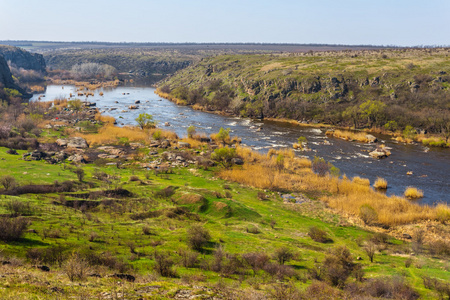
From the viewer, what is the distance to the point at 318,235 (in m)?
23.2

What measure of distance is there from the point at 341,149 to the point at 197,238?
43.9 m

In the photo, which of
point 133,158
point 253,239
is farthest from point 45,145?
point 253,239

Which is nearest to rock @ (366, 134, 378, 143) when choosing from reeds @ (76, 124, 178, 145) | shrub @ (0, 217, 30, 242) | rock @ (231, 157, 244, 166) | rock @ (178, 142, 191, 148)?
rock @ (231, 157, 244, 166)

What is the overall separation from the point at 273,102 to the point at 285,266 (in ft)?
248

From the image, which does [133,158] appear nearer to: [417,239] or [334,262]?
[334,262]

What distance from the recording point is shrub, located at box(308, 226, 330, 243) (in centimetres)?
2286

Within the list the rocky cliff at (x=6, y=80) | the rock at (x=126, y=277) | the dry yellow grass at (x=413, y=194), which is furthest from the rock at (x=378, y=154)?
the rocky cliff at (x=6, y=80)

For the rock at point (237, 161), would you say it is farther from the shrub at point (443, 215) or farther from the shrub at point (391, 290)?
the shrub at point (391, 290)

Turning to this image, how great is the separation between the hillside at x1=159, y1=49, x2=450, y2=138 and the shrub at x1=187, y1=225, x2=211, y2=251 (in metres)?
62.8

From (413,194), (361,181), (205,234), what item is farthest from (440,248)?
(205,234)

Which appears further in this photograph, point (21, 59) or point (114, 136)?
point (21, 59)

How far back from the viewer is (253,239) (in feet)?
68.8

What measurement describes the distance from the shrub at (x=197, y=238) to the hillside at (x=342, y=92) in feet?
206

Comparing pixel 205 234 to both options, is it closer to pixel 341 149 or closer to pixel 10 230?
pixel 10 230
